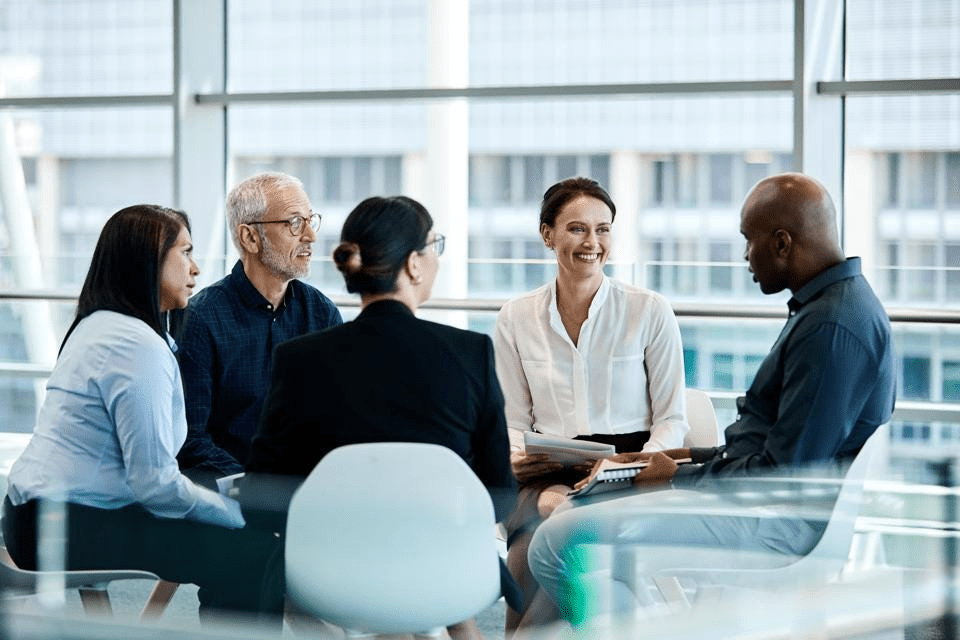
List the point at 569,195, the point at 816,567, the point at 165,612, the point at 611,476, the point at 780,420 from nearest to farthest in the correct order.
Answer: the point at 165,612
the point at 816,567
the point at 780,420
the point at 611,476
the point at 569,195

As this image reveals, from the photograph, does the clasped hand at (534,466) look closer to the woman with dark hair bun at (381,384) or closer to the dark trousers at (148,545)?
the woman with dark hair bun at (381,384)

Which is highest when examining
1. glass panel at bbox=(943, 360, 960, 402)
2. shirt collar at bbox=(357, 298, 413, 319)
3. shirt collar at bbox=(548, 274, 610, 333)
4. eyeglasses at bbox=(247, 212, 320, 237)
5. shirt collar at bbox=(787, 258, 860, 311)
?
eyeglasses at bbox=(247, 212, 320, 237)

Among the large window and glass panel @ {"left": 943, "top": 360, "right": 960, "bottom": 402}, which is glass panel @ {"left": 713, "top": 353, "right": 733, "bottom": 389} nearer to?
the large window

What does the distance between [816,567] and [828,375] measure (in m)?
0.44

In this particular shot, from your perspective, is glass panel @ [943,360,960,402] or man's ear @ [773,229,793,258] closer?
man's ear @ [773,229,793,258]

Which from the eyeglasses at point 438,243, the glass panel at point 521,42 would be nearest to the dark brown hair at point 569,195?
the eyeglasses at point 438,243

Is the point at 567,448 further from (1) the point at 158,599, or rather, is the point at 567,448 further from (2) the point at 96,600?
(2) the point at 96,600

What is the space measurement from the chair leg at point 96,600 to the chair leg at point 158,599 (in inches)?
2.0

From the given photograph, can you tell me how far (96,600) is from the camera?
181 cm

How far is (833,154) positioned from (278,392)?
280cm

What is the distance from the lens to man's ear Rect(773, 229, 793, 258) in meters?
2.45

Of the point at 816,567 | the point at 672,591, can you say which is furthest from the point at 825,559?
the point at 672,591

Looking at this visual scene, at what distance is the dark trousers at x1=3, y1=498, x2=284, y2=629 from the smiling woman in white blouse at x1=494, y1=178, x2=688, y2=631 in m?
0.85

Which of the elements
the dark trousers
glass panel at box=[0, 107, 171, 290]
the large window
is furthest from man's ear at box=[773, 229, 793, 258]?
glass panel at box=[0, 107, 171, 290]
